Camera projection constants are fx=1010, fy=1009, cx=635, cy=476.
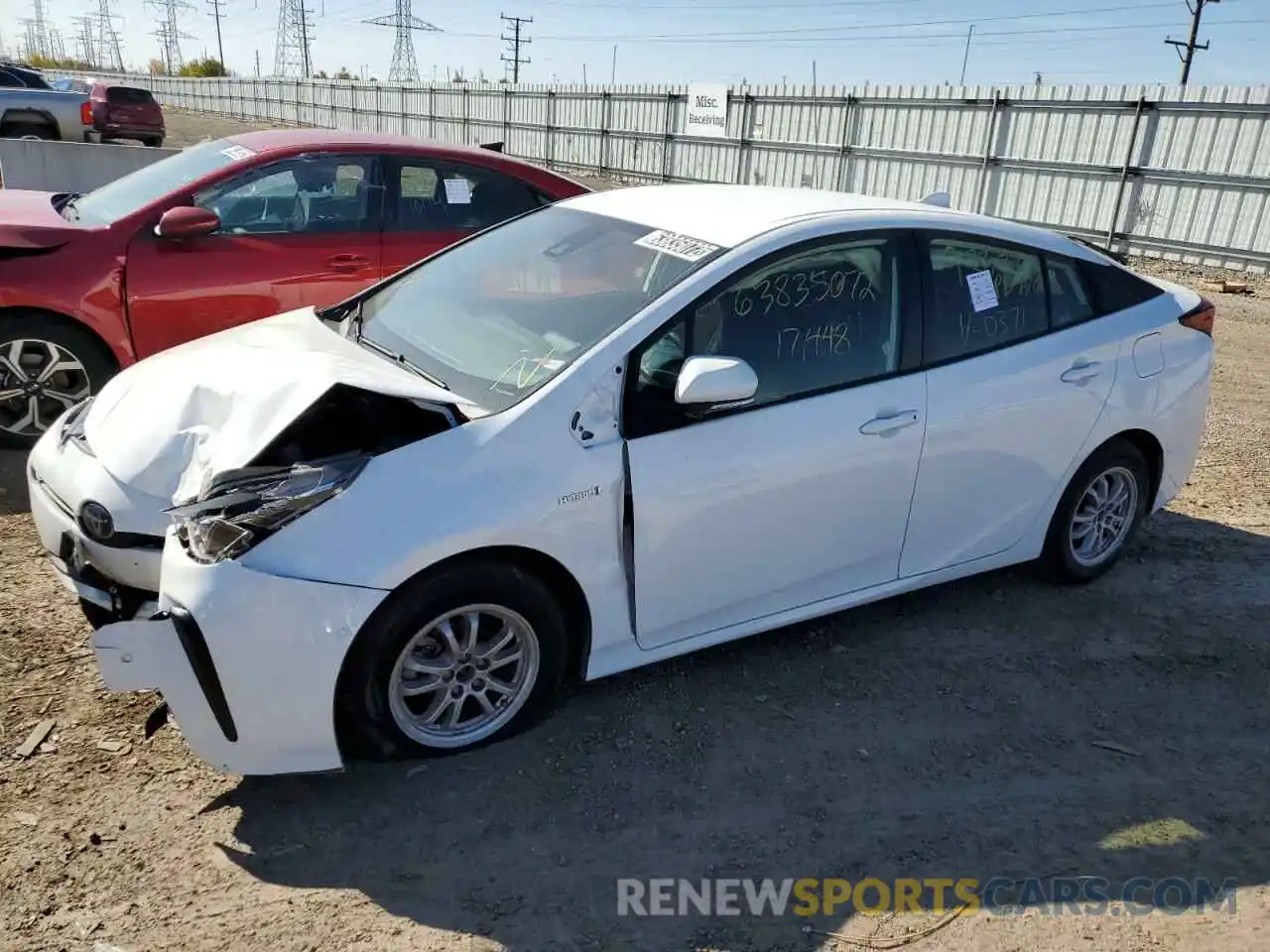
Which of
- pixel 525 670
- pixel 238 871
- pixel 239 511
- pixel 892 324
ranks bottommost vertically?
pixel 238 871

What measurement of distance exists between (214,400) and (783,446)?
1.84m

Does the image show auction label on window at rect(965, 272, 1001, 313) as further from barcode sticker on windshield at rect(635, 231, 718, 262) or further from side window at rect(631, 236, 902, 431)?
barcode sticker on windshield at rect(635, 231, 718, 262)

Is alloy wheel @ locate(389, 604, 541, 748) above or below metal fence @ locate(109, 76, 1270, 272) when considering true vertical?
below

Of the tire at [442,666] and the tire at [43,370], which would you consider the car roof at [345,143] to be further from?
the tire at [442,666]

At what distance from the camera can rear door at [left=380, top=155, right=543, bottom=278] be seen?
19.6ft

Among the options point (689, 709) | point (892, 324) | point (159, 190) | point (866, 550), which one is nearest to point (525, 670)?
point (689, 709)

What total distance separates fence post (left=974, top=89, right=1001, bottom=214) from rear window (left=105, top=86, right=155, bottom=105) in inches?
754

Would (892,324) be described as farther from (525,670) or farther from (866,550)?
(525,670)

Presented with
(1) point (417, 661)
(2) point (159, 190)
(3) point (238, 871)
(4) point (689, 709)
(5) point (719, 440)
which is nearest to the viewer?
(3) point (238, 871)

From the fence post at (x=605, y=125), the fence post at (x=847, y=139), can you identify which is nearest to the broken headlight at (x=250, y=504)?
the fence post at (x=847, y=139)

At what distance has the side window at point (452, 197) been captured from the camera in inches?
238

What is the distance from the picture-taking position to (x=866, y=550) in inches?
143

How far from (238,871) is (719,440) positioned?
1811 millimetres

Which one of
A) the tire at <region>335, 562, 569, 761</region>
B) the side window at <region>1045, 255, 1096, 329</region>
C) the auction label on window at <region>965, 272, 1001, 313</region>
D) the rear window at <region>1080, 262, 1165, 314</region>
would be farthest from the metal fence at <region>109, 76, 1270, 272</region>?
the tire at <region>335, 562, 569, 761</region>
